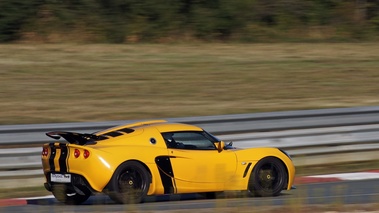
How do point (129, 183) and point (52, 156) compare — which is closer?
point (129, 183)

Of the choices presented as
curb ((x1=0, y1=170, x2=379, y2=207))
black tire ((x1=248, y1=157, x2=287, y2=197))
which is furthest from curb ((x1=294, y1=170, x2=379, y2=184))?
black tire ((x1=248, y1=157, x2=287, y2=197))

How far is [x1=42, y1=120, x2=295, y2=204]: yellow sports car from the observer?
9758mm

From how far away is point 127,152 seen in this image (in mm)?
9891

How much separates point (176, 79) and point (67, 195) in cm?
864

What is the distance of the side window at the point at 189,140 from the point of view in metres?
10.4

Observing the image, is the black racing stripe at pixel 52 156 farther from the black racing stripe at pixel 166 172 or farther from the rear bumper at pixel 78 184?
the black racing stripe at pixel 166 172

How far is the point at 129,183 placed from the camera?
9852mm

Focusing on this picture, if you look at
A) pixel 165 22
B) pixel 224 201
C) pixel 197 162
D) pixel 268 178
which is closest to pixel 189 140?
pixel 197 162

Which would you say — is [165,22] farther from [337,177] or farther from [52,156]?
[52,156]

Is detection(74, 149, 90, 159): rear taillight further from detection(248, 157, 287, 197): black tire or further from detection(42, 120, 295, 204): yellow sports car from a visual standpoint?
detection(248, 157, 287, 197): black tire

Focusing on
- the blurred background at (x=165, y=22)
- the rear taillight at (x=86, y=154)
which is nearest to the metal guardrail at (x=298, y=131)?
the rear taillight at (x=86, y=154)

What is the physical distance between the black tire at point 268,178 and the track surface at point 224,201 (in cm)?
13

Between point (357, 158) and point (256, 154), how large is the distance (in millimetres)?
3959

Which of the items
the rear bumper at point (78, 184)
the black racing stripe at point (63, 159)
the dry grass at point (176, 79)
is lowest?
the rear bumper at point (78, 184)
